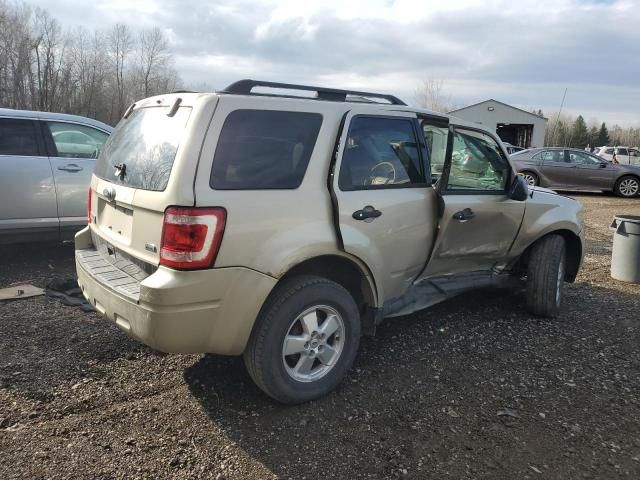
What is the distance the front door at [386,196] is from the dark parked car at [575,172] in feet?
46.5

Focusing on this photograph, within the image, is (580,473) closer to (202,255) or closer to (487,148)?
(202,255)

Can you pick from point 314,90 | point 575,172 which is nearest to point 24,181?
point 314,90

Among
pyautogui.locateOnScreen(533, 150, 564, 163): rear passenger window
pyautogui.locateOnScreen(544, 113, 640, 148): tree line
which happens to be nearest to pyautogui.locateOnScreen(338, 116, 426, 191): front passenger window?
pyautogui.locateOnScreen(533, 150, 564, 163): rear passenger window

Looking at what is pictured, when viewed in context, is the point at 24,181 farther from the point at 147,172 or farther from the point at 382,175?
the point at 382,175

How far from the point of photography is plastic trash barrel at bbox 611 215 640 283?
20.4 ft

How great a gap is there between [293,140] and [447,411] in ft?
6.19

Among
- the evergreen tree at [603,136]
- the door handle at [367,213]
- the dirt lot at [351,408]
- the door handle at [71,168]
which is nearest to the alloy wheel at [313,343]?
the dirt lot at [351,408]

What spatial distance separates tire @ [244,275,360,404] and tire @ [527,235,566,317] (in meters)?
2.09

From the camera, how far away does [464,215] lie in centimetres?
396

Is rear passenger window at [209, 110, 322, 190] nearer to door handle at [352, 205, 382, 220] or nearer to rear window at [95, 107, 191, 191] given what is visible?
Answer: rear window at [95, 107, 191, 191]

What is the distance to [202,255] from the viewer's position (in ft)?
8.71

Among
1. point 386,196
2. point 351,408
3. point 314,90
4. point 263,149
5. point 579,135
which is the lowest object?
point 351,408

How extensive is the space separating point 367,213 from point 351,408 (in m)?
1.21

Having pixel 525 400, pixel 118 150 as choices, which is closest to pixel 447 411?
pixel 525 400
